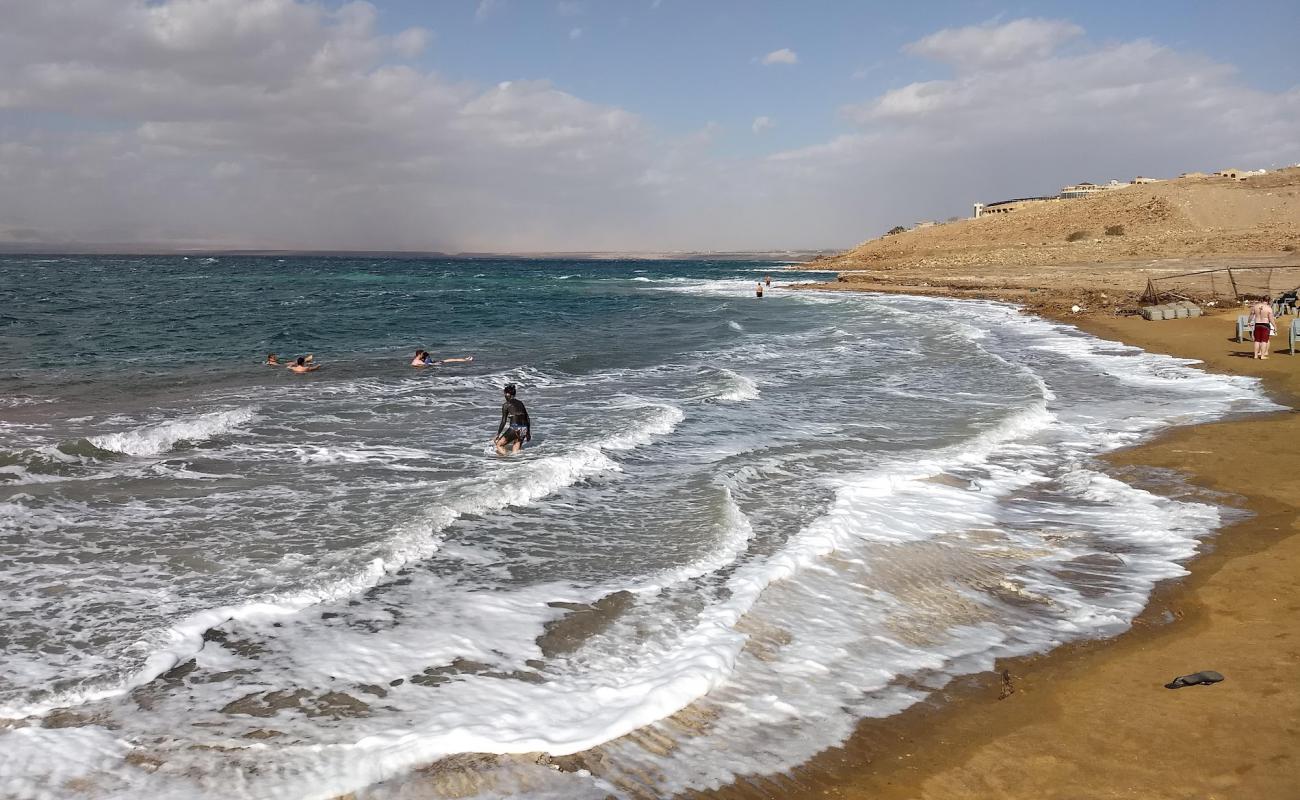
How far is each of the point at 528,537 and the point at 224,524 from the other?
11.8 ft

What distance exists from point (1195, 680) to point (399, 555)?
7.13 metres

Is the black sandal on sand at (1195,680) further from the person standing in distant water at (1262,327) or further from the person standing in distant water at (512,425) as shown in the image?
the person standing in distant water at (1262,327)

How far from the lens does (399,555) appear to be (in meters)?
8.55

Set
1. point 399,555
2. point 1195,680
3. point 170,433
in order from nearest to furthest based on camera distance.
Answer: point 1195,680 < point 399,555 < point 170,433

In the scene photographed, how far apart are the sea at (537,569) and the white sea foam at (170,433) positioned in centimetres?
6

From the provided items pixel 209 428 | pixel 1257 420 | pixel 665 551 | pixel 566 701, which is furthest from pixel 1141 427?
pixel 209 428

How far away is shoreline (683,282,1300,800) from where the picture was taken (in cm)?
468

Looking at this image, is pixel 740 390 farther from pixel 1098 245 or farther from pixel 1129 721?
pixel 1098 245

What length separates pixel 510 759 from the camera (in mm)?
5055

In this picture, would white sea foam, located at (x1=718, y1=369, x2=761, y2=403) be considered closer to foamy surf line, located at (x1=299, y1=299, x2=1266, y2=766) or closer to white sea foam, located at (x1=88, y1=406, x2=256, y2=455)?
foamy surf line, located at (x1=299, y1=299, x2=1266, y2=766)

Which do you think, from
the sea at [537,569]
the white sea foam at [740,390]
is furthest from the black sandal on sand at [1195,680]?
the white sea foam at [740,390]

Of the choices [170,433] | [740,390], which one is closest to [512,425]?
[170,433]

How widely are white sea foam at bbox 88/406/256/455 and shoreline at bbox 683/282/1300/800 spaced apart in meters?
12.0

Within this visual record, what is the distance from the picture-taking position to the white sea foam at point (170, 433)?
12.9 metres
